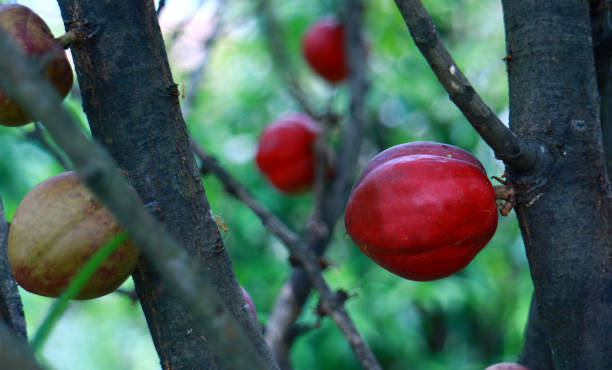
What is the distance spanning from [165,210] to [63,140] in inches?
10.4

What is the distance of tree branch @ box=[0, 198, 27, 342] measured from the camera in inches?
20.5

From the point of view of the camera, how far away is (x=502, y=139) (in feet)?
1.83

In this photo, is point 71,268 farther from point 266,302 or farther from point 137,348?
point 137,348

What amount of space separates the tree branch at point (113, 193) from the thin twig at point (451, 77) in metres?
0.30

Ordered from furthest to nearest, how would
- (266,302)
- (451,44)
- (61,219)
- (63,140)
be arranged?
1. (451,44)
2. (266,302)
3. (61,219)
4. (63,140)

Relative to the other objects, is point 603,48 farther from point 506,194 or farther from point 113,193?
point 113,193

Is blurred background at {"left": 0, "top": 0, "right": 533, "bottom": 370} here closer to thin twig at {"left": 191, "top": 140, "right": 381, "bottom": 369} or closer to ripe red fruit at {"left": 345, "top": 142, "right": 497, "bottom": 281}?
thin twig at {"left": 191, "top": 140, "right": 381, "bottom": 369}

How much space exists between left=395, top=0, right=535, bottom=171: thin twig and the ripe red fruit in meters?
0.06

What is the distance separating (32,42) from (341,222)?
162cm

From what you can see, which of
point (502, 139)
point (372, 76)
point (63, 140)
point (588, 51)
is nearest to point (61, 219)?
point (63, 140)

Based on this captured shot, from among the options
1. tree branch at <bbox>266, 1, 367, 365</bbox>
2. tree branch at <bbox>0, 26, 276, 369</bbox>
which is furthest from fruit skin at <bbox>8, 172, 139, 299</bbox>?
tree branch at <bbox>266, 1, 367, 365</bbox>

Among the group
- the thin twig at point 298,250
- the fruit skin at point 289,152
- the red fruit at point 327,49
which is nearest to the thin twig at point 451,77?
the thin twig at point 298,250

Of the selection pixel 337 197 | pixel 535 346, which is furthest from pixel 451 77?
pixel 337 197

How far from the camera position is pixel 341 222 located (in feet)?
7.02
